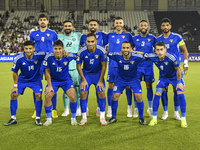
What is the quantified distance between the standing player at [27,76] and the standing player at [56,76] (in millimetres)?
251

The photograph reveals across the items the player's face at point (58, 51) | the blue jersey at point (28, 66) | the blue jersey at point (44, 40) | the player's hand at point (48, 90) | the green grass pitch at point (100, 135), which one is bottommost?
the green grass pitch at point (100, 135)

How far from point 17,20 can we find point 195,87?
3014cm

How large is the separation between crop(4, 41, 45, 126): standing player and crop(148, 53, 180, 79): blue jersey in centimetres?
235

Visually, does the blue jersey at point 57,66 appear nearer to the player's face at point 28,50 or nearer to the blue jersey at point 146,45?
the player's face at point 28,50

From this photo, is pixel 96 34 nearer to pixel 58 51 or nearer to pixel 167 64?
pixel 58 51

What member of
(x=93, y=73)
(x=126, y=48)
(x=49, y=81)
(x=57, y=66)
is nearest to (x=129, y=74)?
(x=126, y=48)

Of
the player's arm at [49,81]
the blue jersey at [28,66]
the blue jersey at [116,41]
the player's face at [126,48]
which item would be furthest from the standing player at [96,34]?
the player's arm at [49,81]

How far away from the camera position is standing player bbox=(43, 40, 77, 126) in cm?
471

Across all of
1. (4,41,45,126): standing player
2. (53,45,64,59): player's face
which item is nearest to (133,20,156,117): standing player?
(53,45,64,59): player's face

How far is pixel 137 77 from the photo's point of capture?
5.04 metres

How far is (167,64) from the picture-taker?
473 centimetres

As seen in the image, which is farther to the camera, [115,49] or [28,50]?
[115,49]

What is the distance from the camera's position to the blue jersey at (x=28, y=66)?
4.80 m

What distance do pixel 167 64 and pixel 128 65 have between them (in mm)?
775
